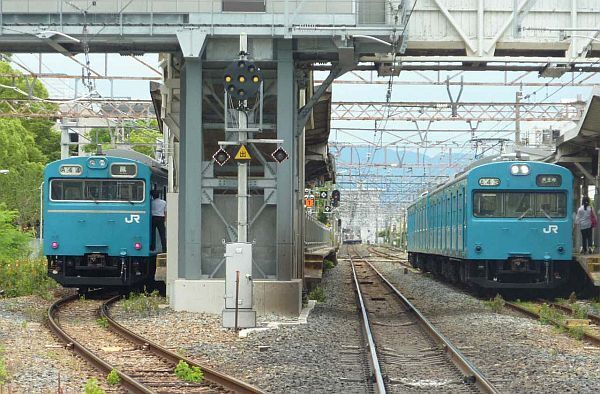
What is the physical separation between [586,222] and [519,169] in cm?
218

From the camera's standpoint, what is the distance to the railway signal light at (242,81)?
15016 millimetres

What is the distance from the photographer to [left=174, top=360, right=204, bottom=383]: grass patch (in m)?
10.2

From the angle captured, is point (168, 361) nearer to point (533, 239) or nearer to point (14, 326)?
point (14, 326)

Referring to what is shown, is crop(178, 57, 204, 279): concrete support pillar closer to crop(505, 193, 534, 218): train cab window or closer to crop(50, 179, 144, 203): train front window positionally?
crop(50, 179, 144, 203): train front window

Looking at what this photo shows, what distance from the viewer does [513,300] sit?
22.5 meters

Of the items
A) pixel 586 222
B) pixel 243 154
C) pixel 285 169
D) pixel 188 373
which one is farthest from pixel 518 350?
pixel 586 222

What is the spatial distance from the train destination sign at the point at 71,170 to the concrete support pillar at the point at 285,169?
609 centimetres

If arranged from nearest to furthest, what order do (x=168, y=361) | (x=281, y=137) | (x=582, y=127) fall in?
1. (x=168, y=361)
2. (x=281, y=137)
3. (x=582, y=127)

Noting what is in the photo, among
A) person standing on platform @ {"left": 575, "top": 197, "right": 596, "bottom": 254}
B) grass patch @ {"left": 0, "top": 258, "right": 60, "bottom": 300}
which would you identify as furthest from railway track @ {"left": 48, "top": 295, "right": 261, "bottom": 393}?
person standing on platform @ {"left": 575, "top": 197, "right": 596, "bottom": 254}

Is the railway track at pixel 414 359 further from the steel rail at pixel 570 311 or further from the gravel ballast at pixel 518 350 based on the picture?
the steel rail at pixel 570 311

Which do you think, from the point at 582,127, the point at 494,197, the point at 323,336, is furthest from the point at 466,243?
the point at 323,336

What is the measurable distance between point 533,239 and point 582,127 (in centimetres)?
256

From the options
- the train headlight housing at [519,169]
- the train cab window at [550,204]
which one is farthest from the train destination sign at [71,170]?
the train cab window at [550,204]

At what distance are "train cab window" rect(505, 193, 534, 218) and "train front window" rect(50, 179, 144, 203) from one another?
7.91 m
